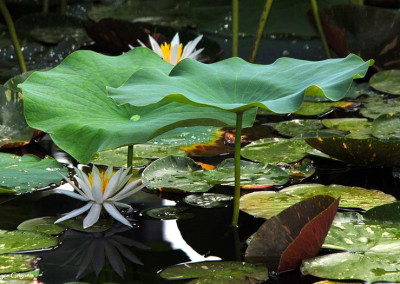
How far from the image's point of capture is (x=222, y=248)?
1346 millimetres

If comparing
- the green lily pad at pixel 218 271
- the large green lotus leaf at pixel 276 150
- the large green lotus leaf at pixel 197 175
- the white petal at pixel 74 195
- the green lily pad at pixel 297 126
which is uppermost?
the green lily pad at pixel 297 126

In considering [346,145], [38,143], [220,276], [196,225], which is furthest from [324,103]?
[220,276]

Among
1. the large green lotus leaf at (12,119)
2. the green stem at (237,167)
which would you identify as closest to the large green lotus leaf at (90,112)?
the green stem at (237,167)

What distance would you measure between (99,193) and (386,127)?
1012 millimetres

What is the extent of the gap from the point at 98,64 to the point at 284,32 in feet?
6.20

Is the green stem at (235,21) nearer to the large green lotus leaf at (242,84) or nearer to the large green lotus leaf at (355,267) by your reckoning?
the large green lotus leaf at (242,84)

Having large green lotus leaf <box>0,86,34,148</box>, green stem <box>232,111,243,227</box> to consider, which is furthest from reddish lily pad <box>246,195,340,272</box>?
large green lotus leaf <box>0,86,34,148</box>

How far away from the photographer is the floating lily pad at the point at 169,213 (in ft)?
4.92

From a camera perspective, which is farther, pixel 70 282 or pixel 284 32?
pixel 284 32

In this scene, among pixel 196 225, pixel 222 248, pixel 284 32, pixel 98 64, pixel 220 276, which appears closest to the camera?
pixel 220 276

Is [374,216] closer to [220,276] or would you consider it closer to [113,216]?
[220,276]

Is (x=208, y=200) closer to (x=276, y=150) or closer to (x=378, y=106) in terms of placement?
(x=276, y=150)

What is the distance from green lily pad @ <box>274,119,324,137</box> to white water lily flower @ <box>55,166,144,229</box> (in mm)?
803

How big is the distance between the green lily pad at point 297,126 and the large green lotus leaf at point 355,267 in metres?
0.92
